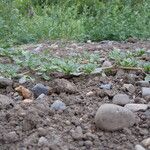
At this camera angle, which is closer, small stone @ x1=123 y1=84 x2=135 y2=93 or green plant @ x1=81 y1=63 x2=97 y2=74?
small stone @ x1=123 y1=84 x2=135 y2=93

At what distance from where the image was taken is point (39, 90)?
2.96 meters

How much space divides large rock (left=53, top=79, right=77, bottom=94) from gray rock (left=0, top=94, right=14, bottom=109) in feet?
1.10

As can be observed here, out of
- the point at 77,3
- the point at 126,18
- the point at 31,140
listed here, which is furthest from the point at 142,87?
the point at 77,3

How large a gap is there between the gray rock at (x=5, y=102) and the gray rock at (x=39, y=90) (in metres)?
0.23

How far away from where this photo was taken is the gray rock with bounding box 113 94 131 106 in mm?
2729

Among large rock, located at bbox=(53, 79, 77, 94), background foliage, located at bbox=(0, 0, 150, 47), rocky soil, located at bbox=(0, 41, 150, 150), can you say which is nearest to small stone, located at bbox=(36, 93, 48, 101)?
rocky soil, located at bbox=(0, 41, 150, 150)

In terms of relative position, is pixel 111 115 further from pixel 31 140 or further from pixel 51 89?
pixel 51 89

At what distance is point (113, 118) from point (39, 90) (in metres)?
0.74

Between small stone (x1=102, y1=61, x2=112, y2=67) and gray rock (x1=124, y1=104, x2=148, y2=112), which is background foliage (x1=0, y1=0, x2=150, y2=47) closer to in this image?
small stone (x1=102, y1=61, x2=112, y2=67)

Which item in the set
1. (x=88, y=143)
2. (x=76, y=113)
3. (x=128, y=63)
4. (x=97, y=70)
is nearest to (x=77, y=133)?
(x=88, y=143)

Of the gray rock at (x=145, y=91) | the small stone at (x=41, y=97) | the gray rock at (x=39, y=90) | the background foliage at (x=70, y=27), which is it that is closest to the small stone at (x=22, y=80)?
the gray rock at (x=39, y=90)

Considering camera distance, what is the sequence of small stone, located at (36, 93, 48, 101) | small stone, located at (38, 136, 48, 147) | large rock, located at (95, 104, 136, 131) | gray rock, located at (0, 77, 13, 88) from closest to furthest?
small stone, located at (38, 136, 48, 147) < large rock, located at (95, 104, 136, 131) < small stone, located at (36, 93, 48, 101) < gray rock, located at (0, 77, 13, 88)

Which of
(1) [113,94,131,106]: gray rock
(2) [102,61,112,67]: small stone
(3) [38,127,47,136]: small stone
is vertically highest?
(3) [38,127,47,136]: small stone

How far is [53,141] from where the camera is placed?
225cm
